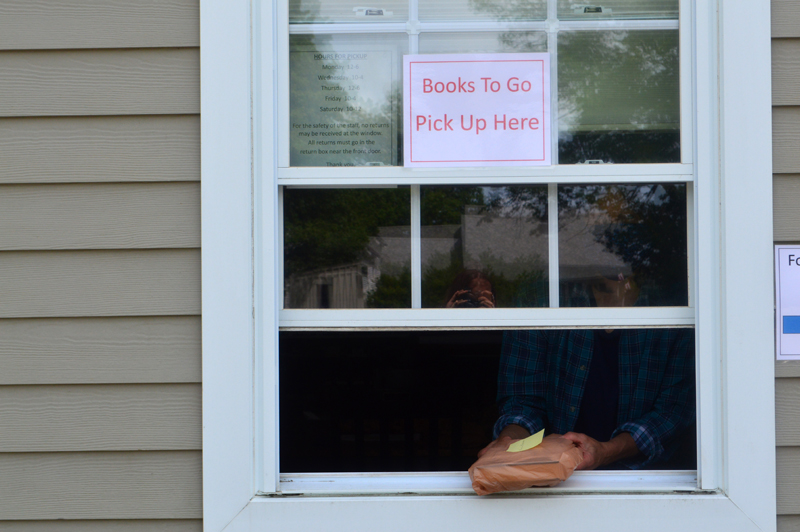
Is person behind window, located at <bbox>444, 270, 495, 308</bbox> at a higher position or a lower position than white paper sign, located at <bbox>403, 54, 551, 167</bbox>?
lower

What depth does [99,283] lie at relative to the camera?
148 centimetres

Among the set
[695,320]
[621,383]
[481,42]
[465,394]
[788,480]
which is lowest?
[465,394]

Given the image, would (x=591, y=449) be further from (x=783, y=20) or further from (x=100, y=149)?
(x=100, y=149)

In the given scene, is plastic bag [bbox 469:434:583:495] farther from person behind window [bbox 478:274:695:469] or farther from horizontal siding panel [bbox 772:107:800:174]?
horizontal siding panel [bbox 772:107:800:174]

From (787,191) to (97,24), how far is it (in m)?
1.66

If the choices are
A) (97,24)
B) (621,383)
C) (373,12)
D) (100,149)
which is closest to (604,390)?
(621,383)

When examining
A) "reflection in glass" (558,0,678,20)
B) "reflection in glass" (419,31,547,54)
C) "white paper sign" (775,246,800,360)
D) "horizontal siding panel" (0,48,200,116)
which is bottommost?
"white paper sign" (775,246,800,360)

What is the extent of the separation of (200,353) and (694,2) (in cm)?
142

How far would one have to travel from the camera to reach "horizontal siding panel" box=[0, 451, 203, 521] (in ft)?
4.83

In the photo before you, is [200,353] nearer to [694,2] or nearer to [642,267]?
[642,267]

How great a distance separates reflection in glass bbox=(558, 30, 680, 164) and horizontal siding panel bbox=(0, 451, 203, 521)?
3.85 feet

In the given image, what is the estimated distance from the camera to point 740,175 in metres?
1.43

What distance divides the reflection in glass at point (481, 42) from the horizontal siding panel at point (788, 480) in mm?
1104

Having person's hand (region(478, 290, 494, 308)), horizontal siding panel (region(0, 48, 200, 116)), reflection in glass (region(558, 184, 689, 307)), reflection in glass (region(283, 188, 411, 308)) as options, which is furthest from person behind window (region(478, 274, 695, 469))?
horizontal siding panel (region(0, 48, 200, 116))
